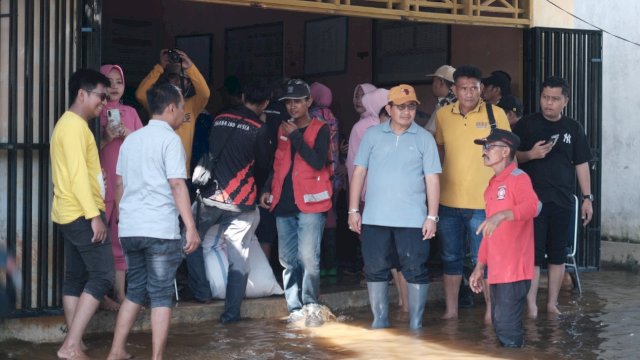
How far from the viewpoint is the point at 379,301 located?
8.15 m

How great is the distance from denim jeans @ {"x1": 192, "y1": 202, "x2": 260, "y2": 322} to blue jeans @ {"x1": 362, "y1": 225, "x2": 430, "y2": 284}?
3.16 ft

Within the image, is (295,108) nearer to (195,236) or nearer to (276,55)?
(195,236)

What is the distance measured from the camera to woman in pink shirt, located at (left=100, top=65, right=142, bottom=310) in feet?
25.8

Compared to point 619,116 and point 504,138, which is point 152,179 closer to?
point 504,138

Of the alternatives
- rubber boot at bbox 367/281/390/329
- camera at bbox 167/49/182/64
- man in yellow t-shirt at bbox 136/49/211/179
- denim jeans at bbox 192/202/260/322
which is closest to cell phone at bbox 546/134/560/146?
rubber boot at bbox 367/281/390/329

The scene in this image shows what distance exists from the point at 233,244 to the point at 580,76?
4398 mm

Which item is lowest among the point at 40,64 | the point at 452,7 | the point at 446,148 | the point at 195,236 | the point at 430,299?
the point at 430,299

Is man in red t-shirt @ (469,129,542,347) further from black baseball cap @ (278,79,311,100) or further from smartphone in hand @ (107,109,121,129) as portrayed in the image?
smartphone in hand @ (107,109,121,129)

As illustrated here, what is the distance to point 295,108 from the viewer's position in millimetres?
8195

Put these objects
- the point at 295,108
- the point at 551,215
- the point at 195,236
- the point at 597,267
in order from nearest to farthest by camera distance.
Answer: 1. the point at 195,236
2. the point at 295,108
3. the point at 551,215
4. the point at 597,267

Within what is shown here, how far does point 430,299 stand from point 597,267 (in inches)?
86.2

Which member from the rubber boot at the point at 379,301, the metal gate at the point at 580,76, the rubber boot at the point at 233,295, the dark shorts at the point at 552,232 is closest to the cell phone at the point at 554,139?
the dark shorts at the point at 552,232

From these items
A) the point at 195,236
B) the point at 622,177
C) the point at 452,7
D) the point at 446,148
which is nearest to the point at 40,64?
the point at 195,236

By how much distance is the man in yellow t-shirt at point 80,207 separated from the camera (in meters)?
6.81
